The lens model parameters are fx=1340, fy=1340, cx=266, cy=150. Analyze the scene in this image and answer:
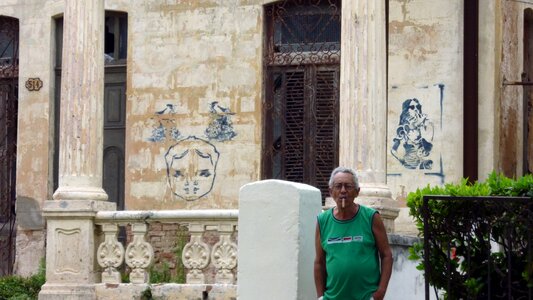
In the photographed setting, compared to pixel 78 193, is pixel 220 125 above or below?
above

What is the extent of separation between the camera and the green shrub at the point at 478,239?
8344mm

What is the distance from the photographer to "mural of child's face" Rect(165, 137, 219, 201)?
703 inches

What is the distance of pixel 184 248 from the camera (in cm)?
1500

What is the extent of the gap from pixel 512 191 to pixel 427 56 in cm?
791

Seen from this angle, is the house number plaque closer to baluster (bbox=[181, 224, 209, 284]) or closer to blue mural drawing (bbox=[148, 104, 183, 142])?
blue mural drawing (bbox=[148, 104, 183, 142])

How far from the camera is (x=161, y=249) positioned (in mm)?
16891

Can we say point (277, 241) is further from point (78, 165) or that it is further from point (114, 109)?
point (114, 109)

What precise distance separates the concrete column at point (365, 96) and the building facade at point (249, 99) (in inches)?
0.6

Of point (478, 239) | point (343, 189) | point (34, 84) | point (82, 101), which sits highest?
point (34, 84)

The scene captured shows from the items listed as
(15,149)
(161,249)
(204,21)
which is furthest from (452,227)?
(15,149)

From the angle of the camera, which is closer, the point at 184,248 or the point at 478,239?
the point at 478,239

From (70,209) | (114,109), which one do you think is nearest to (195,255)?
(70,209)

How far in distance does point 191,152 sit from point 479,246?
9646mm

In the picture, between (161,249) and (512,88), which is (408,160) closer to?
(512,88)
